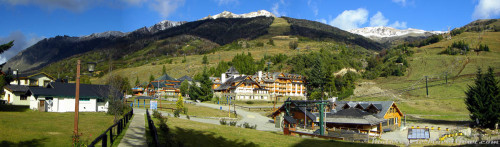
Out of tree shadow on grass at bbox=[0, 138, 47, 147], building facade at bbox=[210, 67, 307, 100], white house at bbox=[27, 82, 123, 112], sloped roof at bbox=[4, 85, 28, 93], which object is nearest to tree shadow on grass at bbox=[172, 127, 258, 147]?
tree shadow on grass at bbox=[0, 138, 47, 147]

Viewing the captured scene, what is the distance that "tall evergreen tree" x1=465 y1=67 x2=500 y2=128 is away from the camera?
42500 millimetres

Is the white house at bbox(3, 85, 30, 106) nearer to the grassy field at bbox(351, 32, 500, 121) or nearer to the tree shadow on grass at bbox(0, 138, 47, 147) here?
the tree shadow on grass at bbox(0, 138, 47, 147)

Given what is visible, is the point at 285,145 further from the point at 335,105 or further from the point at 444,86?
the point at 444,86

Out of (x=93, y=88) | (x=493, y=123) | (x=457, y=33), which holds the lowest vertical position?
(x=493, y=123)

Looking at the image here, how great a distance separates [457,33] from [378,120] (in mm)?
190974

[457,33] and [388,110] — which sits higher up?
[457,33]

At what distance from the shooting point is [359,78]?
115250 mm

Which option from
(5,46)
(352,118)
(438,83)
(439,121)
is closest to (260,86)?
(439,121)

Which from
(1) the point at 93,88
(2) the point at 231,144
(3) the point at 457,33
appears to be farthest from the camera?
(3) the point at 457,33

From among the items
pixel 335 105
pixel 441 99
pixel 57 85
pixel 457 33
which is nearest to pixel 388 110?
pixel 335 105

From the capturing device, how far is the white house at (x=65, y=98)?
4203 centimetres

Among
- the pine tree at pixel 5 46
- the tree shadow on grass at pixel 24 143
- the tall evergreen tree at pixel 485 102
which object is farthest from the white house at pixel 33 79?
the tall evergreen tree at pixel 485 102

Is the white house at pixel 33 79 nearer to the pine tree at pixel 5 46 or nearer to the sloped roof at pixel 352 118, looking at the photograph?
the pine tree at pixel 5 46

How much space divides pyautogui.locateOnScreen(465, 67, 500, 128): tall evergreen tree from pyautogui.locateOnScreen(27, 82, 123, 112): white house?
158 ft
